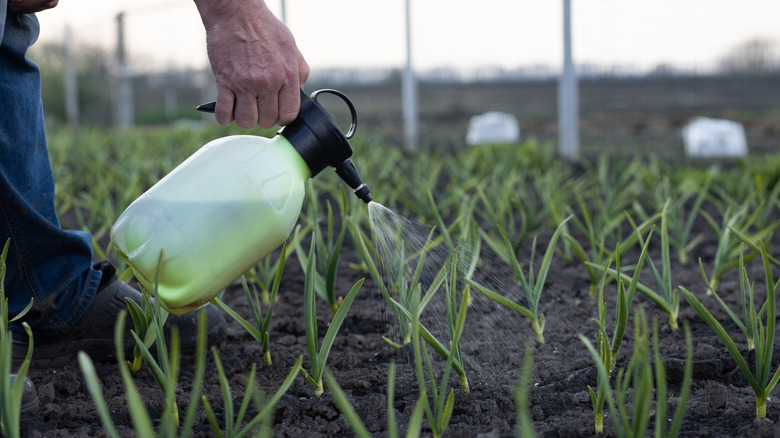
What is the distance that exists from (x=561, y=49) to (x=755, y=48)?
2.17m

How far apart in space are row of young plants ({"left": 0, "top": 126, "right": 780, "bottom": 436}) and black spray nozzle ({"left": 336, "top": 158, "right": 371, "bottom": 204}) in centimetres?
11

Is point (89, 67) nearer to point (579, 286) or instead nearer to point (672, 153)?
point (672, 153)

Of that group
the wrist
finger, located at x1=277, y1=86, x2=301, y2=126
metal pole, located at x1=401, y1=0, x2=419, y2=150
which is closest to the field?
finger, located at x1=277, y1=86, x2=301, y2=126

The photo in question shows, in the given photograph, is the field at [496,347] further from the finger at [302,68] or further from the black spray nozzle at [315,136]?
the finger at [302,68]

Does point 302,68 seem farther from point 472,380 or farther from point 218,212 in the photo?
point 472,380

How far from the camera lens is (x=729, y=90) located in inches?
265

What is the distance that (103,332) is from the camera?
1.53 metres

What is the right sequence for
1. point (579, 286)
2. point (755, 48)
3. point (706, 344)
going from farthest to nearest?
point (755, 48), point (579, 286), point (706, 344)

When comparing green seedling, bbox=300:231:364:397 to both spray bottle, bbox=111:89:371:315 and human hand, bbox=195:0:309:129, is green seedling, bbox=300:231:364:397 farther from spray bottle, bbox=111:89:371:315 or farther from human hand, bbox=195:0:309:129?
human hand, bbox=195:0:309:129

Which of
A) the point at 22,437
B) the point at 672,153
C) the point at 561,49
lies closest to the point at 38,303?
the point at 22,437

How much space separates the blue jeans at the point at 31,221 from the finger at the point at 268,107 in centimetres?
52

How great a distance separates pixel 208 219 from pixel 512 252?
0.63m

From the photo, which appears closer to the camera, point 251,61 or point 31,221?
point 251,61

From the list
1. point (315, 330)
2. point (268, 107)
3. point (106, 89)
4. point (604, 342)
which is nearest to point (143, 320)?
point (315, 330)
